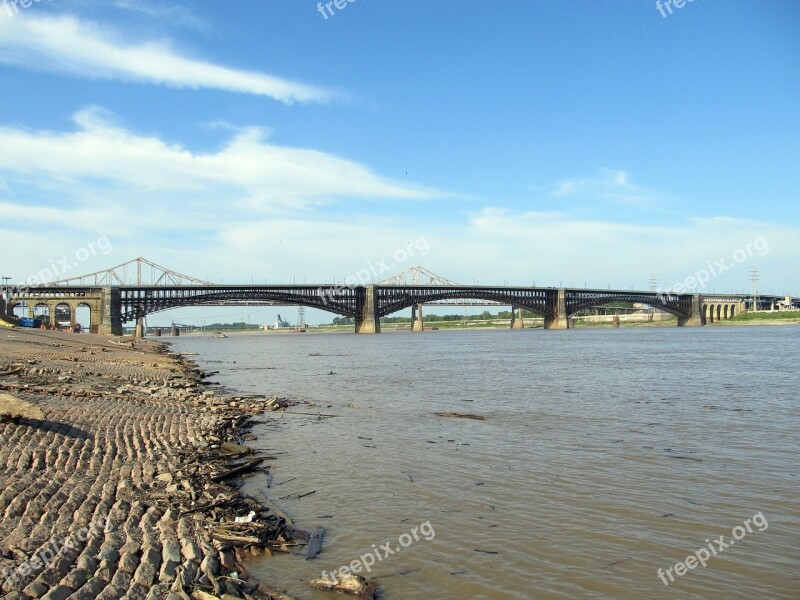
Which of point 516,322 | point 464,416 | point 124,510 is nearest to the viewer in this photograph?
point 124,510

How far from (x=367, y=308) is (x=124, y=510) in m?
→ 125

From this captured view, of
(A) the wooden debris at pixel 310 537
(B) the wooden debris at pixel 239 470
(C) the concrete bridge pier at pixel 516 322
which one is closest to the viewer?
(A) the wooden debris at pixel 310 537

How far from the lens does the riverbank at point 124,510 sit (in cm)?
561

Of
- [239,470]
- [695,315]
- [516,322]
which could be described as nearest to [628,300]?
[695,315]

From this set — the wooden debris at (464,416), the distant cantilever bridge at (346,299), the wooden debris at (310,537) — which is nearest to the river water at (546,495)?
the wooden debris at (310,537)

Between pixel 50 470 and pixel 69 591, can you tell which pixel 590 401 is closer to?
pixel 50 470

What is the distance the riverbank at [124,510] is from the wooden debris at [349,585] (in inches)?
20.5

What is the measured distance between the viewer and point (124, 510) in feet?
24.2

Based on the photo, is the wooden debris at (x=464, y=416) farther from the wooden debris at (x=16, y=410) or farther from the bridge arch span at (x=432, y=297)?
the bridge arch span at (x=432, y=297)

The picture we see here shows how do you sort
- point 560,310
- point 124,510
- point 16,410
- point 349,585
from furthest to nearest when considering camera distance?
point 560,310 → point 16,410 → point 124,510 → point 349,585

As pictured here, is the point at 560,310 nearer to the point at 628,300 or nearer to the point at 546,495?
the point at 628,300

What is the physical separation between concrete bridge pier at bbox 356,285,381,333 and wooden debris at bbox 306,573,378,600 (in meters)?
124

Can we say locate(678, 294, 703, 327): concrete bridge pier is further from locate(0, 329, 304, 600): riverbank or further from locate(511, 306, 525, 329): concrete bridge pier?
locate(0, 329, 304, 600): riverbank

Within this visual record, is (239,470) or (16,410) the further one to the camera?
(239,470)
